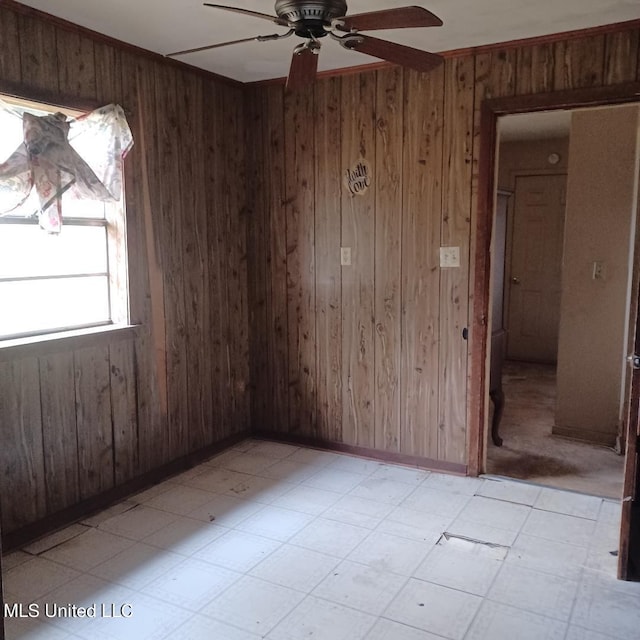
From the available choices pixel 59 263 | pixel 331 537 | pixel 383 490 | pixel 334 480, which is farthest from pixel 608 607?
pixel 59 263

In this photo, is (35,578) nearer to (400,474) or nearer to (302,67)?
(400,474)

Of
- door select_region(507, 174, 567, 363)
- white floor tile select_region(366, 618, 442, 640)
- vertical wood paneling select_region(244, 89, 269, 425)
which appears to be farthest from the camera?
door select_region(507, 174, 567, 363)

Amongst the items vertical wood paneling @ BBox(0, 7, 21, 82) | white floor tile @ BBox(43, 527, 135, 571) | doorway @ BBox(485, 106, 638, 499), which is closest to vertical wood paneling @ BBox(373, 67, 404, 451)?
doorway @ BBox(485, 106, 638, 499)

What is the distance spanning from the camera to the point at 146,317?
3.33 metres

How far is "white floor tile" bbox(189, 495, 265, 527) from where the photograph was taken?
2.96 metres

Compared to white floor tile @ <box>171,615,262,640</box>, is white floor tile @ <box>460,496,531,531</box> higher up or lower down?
higher up

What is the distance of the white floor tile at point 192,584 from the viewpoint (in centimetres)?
230

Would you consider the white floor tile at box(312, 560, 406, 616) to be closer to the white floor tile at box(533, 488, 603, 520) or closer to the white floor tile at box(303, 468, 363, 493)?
the white floor tile at box(303, 468, 363, 493)

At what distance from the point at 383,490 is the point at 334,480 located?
0.31 meters

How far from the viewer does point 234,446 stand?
4.06 m

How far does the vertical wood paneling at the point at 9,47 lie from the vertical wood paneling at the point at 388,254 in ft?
6.33

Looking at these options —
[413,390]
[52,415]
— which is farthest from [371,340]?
[52,415]

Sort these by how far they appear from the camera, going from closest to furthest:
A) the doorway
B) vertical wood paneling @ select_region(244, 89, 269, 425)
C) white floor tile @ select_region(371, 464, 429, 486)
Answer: white floor tile @ select_region(371, 464, 429, 486), the doorway, vertical wood paneling @ select_region(244, 89, 269, 425)

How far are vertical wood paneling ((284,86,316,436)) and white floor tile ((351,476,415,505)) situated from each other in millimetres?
736
